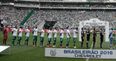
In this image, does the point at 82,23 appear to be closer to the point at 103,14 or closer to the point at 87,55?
the point at 87,55

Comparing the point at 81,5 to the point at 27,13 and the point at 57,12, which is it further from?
the point at 27,13

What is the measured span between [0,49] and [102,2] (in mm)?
69222

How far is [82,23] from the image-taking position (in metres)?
37.1

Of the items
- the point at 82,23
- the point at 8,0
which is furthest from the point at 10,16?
the point at 82,23

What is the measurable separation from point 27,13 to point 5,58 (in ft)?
190

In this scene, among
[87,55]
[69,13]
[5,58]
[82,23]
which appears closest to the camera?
[87,55]

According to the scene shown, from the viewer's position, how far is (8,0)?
288 ft

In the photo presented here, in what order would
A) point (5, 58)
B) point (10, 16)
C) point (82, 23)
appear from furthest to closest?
point (10, 16), point (82, 23), point (5, 58)

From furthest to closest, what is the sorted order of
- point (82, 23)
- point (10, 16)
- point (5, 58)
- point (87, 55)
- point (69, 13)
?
point (69, 13) < point (10, 16) < point (82, 23) < point (5, 58) < point (87, 55)

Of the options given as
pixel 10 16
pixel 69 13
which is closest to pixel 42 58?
pixel 10 16

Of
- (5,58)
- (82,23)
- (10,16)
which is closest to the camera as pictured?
(5,58)

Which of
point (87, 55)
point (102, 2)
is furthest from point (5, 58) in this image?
point (102, 2)

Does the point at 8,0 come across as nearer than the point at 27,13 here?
No

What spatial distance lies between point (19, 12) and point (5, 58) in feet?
193
